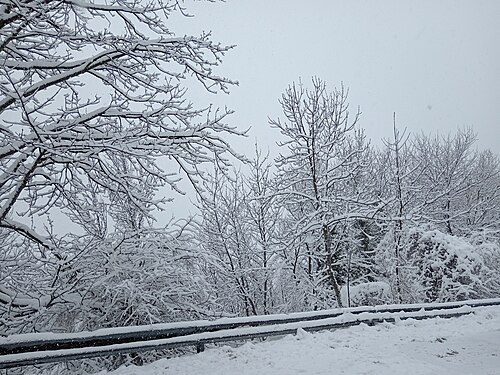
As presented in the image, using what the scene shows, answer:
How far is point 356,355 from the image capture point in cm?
716

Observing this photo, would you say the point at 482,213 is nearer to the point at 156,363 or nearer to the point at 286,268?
the point at 286,268

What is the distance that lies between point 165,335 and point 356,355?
11.0 ft

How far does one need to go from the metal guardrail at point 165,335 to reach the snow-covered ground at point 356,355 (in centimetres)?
26

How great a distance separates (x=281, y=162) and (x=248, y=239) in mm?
6412

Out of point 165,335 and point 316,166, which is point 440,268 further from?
point 165,335

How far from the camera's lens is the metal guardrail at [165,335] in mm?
5820

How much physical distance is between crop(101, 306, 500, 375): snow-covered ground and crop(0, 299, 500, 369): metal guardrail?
0.85 ft

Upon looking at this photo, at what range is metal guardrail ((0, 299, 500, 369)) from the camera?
582cm

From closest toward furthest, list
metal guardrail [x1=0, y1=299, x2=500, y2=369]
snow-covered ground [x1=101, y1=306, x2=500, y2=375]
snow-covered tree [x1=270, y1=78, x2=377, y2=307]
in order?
metal guardrail [x1=0, y1=299, x2=500, y2=369]
snow-covered ground [x1=101, y1=306, x2=500, y2=375]
snow-covered tree [x1=270, y1=78, x2=377, y2=307]

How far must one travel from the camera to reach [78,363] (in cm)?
797

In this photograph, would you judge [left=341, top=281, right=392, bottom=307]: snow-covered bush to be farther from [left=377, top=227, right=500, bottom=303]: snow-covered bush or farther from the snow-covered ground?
the snow-covered ground

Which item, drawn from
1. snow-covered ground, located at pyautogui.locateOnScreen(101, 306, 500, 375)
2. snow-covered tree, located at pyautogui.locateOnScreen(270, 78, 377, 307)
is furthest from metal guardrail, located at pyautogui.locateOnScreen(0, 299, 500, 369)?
snow-covered tree, located at pyautogui.locateOnScreen(270, 78, 377, 307)

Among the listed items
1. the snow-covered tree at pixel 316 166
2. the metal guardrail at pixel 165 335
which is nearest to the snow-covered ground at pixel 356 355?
the metal guardrail at pixel 165 335

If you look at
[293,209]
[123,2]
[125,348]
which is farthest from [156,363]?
[293,209]
